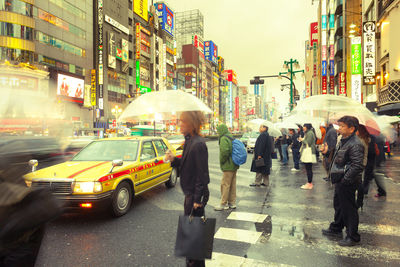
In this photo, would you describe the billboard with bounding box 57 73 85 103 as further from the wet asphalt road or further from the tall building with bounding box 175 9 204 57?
the tall building with bounding box 175 9 204 57

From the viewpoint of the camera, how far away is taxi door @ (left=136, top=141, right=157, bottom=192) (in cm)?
618

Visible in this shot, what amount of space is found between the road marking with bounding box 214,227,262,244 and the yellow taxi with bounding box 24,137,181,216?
2139 millimetres

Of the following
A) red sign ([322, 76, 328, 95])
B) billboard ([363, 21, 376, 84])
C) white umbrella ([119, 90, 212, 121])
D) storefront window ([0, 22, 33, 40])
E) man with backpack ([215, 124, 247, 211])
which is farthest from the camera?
red sign ([322, 76, 328, 95])

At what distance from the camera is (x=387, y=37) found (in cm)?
1869

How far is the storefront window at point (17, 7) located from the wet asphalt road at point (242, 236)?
133ft

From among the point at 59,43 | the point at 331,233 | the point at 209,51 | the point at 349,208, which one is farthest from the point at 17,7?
the point at 209,51

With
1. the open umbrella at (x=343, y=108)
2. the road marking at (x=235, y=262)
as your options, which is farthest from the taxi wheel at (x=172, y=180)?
the road marking at (x=235, y=262)

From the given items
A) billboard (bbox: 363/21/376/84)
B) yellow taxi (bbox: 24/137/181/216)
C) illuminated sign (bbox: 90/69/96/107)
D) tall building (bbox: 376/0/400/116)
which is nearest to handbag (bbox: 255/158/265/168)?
yellow taxi (bbox: 24/137/181/216)

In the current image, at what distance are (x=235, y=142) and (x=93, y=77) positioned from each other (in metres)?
50.1

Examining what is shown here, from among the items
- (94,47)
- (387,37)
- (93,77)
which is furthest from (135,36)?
(387,37)

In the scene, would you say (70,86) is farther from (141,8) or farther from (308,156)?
(308,156)

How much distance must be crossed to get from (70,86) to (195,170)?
46186mm

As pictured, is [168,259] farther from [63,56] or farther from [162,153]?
[63,56]

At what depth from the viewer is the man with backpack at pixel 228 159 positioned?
582 cm
